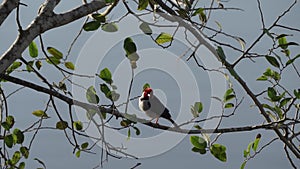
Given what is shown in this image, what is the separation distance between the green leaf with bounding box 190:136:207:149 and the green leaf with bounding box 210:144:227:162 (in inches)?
0.7

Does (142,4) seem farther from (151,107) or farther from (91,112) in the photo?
(151,107)

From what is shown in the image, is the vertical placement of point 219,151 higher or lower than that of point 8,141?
higher

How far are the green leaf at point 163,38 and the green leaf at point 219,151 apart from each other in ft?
0.74

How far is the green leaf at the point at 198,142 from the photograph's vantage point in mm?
884

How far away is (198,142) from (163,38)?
0.22 meters

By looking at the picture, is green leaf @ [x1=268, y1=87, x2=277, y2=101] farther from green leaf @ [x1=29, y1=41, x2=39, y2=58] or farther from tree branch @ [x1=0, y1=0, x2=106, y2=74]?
green leaf @ [x1=29, y1=41, x2=39, y2=58]

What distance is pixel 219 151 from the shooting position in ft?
2.94

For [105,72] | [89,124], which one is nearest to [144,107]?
[89,124]

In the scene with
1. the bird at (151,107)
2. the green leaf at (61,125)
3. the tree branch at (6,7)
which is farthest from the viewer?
the bird at (151,107)

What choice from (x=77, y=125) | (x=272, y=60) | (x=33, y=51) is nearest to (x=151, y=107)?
(x=77, y=125)

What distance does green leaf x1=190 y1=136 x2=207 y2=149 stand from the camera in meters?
0.88

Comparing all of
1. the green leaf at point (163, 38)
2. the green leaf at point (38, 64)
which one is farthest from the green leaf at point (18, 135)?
the green leaf at point (163, 38)

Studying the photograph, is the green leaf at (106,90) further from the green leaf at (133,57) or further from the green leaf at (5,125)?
the green leaf at (5,125)

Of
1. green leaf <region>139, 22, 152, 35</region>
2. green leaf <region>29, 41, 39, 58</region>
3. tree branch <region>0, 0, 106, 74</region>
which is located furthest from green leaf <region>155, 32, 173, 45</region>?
green leaf <region>29, 41, 39, 58</region>
